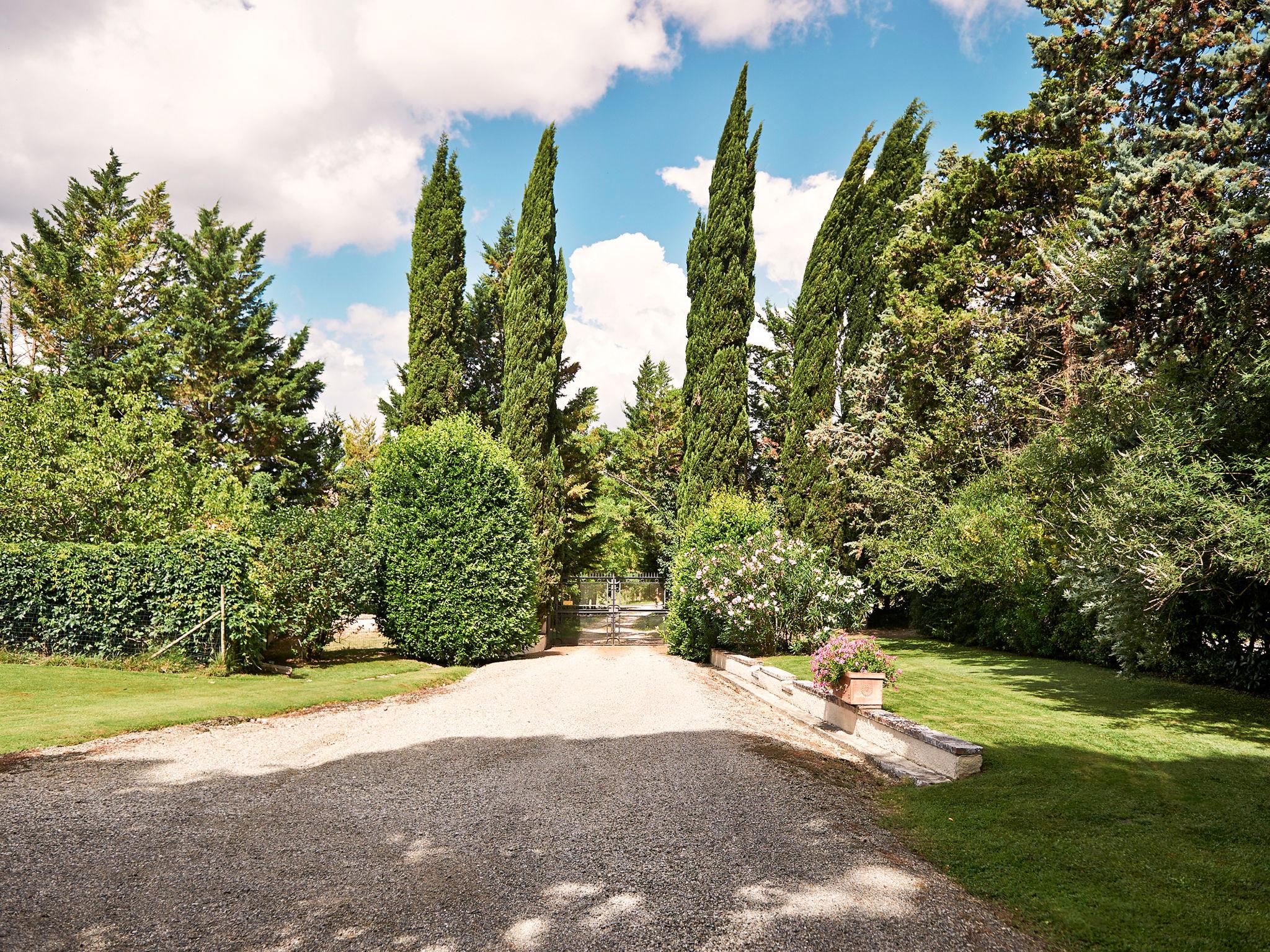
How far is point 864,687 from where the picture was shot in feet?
24.6

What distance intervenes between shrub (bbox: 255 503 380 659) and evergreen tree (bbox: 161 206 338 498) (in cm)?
1287

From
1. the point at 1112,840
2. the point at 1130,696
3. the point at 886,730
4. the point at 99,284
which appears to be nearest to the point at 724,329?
the point at 1130,696

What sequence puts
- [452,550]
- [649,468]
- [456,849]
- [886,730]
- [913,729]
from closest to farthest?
[456,849] → [913,729] → [886,730] → [452,550] → [649,468]

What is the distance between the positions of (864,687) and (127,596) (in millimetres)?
11587

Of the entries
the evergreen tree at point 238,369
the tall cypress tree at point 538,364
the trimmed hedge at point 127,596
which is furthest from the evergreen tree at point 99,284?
the tall cypress tree at point 538,364

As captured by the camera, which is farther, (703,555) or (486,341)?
(486,341)

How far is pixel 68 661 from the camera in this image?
11.2 m

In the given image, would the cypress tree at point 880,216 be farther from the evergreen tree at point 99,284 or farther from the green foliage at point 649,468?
the evergreen tree at point 99,284

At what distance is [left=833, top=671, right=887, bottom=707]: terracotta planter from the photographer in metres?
7.45

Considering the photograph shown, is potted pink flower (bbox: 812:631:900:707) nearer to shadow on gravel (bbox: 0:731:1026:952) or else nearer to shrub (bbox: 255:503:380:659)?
shadow on gravel (bbox: 0:731:1026:952)

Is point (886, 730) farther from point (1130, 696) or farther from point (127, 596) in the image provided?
point (127, 596)

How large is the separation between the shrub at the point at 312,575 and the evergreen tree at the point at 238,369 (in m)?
12.9

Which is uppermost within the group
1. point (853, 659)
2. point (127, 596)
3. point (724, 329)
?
point (724, 329)

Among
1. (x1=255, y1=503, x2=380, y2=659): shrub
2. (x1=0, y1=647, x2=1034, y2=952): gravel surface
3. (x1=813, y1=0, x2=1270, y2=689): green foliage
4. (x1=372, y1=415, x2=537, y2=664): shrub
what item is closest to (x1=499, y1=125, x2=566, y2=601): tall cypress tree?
(x1=372, y1=415, x2=537, y2=664): shrub
